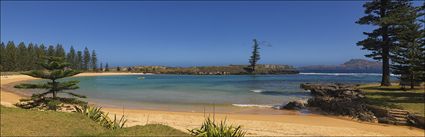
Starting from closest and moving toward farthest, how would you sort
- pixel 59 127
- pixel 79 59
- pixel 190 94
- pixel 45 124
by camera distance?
pixel 59 127 → pixel 45 124 → pixel 190 94 → pixel 79 59

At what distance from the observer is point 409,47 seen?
20.2 m

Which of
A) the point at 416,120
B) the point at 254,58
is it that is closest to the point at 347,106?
the point at 416,120

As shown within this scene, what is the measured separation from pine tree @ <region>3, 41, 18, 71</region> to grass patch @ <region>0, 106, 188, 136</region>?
241ft

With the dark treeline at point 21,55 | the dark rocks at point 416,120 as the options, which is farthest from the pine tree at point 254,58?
the dark rocks at point 416,120

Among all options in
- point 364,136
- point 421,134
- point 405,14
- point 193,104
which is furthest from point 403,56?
point 193,104

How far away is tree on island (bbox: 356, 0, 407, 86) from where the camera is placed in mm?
23797

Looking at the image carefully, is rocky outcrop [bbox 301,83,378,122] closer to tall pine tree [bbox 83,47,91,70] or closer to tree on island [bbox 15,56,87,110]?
tree on island [bbox 15,56,87,110]

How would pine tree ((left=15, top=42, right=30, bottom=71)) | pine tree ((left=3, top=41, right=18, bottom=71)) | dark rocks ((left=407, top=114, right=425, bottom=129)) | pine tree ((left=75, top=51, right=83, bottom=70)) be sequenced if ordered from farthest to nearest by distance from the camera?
1. pine tree ((left=75, top=51, right=83, bottom=70))
2. pine tree ((left=15, top=42, right=30, bottom=71))
3. pine tree ((left=3, top=41, right=18, bottom=71))
4. dark rocks ((left=407, top=114, right=425, bottom=129))

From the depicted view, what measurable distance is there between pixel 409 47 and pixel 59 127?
20066 mm

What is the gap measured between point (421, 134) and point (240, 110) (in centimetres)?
913

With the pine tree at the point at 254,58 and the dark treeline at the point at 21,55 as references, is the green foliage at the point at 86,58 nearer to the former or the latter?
the dark treeline at the point at 21,55

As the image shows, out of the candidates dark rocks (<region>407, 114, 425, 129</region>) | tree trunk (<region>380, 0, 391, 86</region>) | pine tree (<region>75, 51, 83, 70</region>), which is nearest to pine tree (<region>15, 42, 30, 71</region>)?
pine tree (<region>75, 51, 83, 70</region>)

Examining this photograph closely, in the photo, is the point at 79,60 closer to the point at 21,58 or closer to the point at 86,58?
the point at 86,58

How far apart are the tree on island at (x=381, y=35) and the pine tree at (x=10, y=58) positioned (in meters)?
74.1
